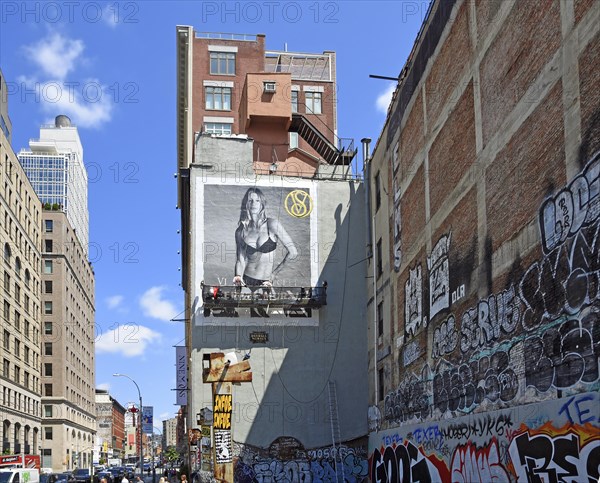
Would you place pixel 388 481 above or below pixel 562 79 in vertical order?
below

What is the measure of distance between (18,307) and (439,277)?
215 ft

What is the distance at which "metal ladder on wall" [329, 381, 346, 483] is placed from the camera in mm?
42219

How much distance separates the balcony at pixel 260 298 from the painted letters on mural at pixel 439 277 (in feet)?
48.8

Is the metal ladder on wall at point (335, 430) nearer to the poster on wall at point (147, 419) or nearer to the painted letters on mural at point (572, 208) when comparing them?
the poster on wall at point (147, 419)

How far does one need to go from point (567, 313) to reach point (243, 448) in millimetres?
27336

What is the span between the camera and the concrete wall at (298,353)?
41938mm

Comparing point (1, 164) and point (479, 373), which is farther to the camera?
point (1, 164)

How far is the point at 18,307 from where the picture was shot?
8288 cm

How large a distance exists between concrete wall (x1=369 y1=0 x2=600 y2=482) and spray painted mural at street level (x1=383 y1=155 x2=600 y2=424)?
0.05 m

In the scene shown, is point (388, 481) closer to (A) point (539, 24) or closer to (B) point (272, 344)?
(B) point (272, 344)

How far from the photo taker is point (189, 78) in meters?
64.2

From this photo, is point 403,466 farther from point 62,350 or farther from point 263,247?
point 62,350

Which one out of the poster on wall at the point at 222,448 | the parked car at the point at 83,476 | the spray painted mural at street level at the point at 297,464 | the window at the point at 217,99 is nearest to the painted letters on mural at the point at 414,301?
the poster on wall at the point at 222,448

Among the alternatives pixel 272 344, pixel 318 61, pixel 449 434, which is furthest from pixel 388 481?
pixel 318 61
